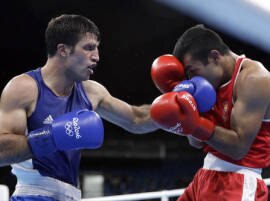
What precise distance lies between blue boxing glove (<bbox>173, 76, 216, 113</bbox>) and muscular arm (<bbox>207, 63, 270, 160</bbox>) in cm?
11

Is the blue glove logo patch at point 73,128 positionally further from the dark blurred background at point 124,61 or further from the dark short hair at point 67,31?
the dark blurred background at point 124,61

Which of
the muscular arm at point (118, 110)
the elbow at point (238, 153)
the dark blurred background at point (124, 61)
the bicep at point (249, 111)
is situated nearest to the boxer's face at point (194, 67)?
the bicep at point (249, 111)

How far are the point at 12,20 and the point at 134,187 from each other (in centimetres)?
545

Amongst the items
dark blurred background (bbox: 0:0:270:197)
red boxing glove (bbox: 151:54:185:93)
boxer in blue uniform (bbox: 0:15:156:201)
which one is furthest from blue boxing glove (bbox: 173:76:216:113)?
dark blurred background (bbox: 0:0:270:197)

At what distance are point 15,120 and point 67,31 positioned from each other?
1.74ft

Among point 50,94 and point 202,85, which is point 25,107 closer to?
point 50,94

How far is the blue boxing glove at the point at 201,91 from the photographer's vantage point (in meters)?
2.11

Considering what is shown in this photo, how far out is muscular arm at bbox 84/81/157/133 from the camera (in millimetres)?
2551

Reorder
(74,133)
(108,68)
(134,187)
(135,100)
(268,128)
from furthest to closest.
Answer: (134,187) < (135,100) < (108,68) < (268,128) < (74,133)

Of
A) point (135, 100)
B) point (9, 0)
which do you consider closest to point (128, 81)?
point (135, 100)

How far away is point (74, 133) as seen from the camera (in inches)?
81.1

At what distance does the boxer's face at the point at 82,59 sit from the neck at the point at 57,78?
39 millimetres

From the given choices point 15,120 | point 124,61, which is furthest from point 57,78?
point 124,61

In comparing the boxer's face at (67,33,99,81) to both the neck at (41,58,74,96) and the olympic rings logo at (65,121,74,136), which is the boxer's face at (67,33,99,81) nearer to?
the neck at (41,58,74,96)
